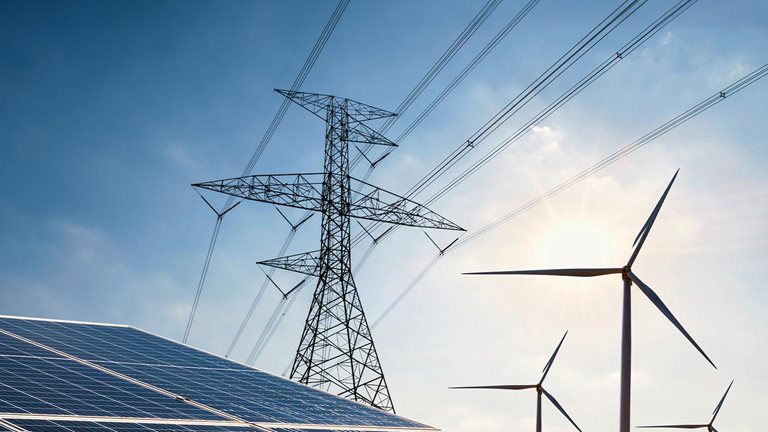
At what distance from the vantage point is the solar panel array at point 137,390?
24.1 meters

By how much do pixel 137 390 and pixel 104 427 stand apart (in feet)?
20.1

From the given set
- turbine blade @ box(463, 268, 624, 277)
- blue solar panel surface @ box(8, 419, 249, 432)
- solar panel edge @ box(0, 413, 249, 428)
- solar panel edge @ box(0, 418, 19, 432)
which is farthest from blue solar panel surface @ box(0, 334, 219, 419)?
turbine blade @ box(463, 268, 624, 277)

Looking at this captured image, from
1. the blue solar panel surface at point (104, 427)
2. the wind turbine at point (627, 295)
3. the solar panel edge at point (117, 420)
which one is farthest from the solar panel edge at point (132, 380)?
the wind turbine at point (627, 295)

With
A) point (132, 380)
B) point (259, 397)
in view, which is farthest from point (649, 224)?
point (132, 380)

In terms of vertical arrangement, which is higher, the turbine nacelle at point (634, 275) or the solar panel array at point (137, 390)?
the turbine nacelle at point (634, 275)

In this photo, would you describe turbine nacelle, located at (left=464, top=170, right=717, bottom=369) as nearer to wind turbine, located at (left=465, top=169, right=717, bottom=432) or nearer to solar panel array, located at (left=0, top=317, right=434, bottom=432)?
wind turbine, located at (left=465, top=169, right=717, bottom=432)

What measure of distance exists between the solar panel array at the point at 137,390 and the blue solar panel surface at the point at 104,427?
0.10 ft

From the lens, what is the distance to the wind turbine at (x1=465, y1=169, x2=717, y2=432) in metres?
20.6

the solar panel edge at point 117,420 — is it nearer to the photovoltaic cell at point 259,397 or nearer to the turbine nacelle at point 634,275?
the photovoltaic cell at point 259,397

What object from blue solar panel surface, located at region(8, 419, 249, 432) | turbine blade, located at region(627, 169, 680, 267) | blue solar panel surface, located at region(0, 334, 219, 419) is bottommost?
blue solar panel surface, located at region(8, 419, 249, 432)

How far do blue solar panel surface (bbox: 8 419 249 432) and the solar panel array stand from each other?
0.03m

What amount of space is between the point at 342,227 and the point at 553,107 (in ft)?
69.2

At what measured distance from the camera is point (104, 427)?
76.4 feet

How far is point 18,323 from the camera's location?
37.4 metres
